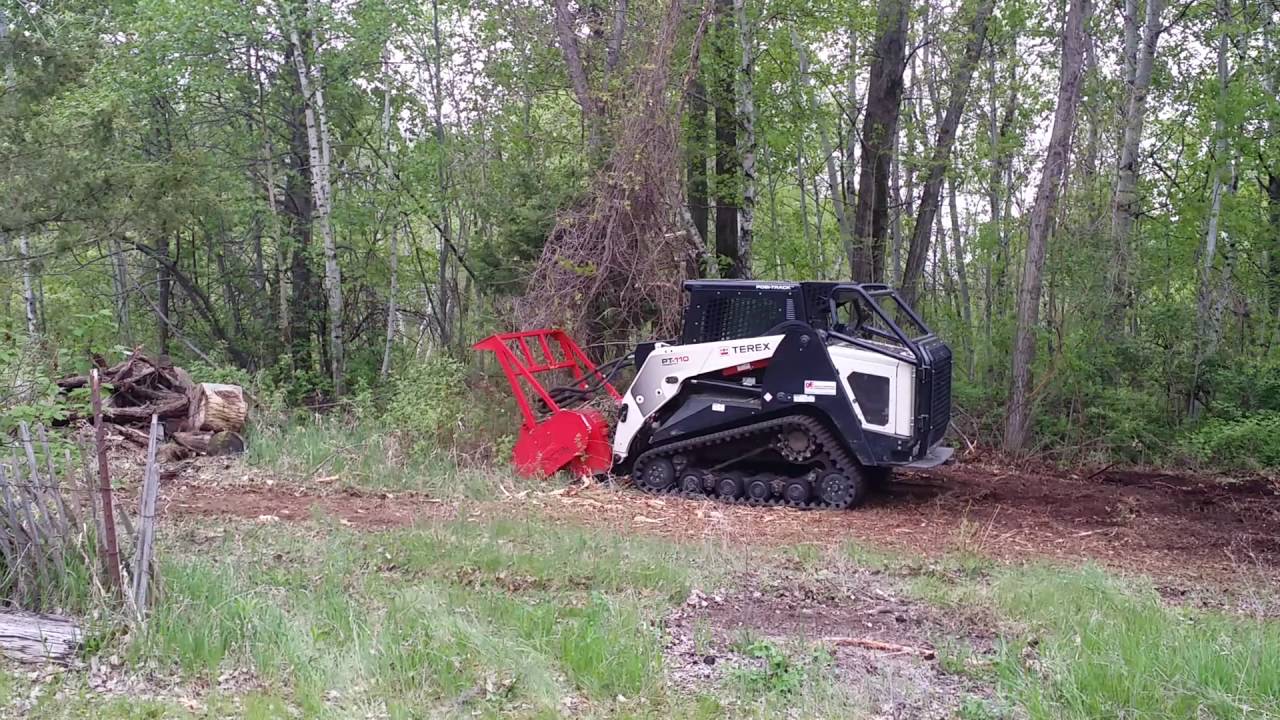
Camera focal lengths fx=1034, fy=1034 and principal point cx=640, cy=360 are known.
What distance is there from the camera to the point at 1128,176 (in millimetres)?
12234

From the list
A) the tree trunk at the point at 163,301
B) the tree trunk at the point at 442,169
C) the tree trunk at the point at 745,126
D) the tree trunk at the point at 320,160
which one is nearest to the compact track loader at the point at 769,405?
the tree trunk at the point at 745,126

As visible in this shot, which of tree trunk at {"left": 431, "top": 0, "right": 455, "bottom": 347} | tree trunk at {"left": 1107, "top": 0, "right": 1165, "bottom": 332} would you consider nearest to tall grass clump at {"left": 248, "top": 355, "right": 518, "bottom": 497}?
tree trunk at {"left": 431, "top": 0, "right": 455, "bottom": 347}

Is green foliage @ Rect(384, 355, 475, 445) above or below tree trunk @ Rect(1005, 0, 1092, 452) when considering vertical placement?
below

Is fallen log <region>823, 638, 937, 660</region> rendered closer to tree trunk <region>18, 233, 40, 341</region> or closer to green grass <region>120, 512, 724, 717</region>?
green grass <region>120, 512, 724, 717</region>

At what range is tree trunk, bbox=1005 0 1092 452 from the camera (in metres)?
11.4

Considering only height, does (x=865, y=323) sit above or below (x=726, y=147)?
below

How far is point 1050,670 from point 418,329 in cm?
1690

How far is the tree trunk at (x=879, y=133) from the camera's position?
597 inches

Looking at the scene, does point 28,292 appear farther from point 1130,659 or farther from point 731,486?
point 1130,659

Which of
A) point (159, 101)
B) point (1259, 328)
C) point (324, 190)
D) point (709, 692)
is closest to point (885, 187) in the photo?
point (1259, 328)

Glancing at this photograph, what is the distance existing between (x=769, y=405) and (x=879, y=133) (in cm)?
786

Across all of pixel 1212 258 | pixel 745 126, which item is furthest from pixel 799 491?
pixel 1212 258

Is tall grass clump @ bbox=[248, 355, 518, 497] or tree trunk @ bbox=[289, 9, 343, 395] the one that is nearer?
tall grass clump @ bbox=[248, 355, 518, 497]

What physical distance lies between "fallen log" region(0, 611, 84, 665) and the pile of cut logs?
6192mm
